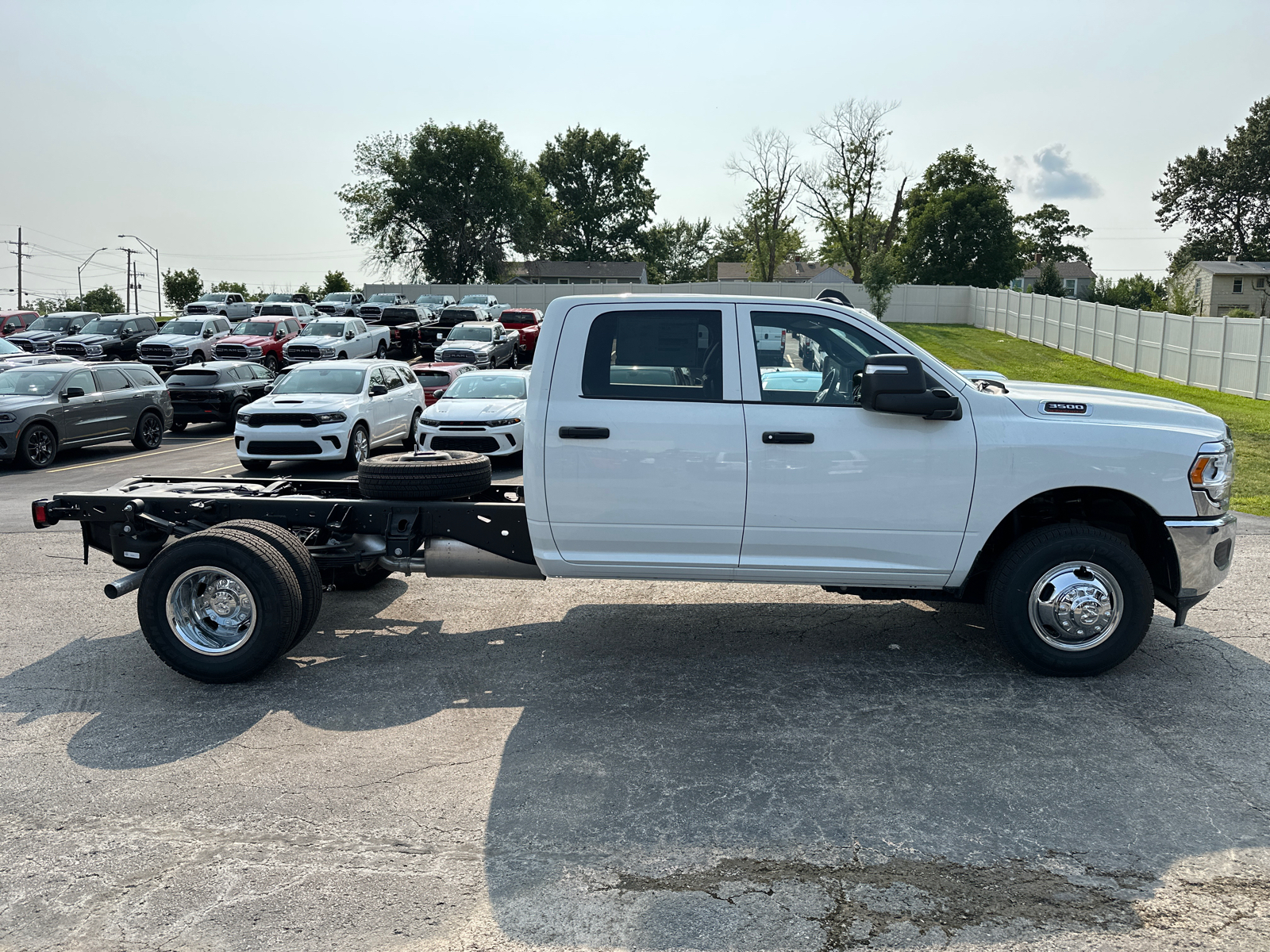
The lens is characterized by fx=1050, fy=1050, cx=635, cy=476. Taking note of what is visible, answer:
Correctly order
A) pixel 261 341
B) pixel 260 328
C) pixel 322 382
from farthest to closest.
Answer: pixel 260 328 → pixel 261 341 → pixel 322 382

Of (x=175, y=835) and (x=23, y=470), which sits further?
(x=23, y=470)

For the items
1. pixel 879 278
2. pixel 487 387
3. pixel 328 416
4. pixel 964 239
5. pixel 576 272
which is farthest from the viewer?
pixel 576 272

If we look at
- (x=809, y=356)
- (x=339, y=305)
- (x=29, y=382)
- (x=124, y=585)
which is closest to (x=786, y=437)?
(x=809, y=356)

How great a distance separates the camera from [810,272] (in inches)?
4235

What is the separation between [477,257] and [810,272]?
4182 cm

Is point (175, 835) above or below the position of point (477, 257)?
below

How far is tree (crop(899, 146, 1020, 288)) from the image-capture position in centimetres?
7650

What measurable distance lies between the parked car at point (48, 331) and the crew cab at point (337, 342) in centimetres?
1013

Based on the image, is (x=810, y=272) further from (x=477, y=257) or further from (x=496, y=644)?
(x=496, y=644)

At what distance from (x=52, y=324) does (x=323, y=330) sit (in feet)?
45.6

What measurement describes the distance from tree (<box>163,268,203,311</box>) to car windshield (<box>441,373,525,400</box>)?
7056 cm

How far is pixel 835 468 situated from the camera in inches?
228

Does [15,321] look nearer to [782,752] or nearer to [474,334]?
[474,334]

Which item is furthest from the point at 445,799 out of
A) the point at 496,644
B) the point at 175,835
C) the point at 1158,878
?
the point at 1158,878
